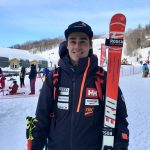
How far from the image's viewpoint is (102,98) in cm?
293

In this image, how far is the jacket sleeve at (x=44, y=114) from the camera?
9.64ft

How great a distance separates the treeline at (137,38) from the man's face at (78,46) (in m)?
113

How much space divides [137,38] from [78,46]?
419 feet

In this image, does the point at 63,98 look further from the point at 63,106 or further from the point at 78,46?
the point at 78,46

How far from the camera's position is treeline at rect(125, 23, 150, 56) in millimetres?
118363

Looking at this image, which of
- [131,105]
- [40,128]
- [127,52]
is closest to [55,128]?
[40,128]

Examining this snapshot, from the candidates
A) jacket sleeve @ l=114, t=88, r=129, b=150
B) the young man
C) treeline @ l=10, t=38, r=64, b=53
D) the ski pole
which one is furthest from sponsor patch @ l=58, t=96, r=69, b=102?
treeline @ l=10, t=38, r=64, b=53

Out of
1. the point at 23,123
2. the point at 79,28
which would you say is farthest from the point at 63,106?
the point at 23,123

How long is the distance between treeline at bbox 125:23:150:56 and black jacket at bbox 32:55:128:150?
113 meters

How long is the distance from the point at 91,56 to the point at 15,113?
8760 mm

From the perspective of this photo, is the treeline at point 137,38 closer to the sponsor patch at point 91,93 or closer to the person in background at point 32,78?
the person in background at point 32,78

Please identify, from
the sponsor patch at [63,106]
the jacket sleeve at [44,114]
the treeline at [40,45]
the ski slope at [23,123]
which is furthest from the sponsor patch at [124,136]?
the treeline at [40,45]

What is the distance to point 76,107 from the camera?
9.25ft

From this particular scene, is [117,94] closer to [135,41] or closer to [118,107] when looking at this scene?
[118,107]
